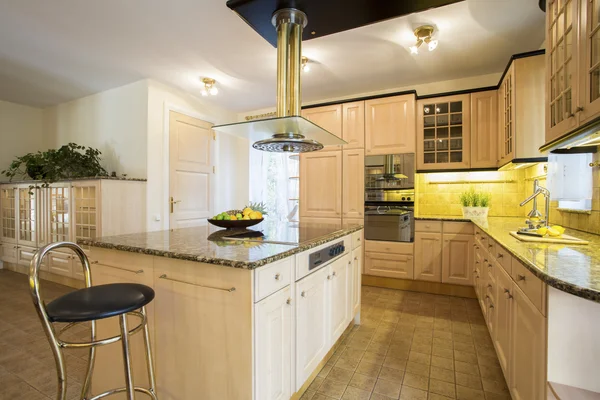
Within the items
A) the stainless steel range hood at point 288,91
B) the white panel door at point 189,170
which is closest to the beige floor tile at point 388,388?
the stainless steel range hood at point 288,91

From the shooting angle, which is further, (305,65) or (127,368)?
Answer: (305,65)

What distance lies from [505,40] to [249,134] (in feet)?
8.63

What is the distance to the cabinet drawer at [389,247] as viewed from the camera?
3.48m

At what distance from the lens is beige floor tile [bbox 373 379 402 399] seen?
1704 mm

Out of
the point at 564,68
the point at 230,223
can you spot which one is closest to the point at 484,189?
the point at 564,68

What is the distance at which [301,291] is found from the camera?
1.53 m

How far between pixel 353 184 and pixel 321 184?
44 centimetres

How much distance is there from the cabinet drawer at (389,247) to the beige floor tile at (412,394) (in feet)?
6.25

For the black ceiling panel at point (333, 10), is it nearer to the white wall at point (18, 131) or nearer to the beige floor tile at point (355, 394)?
the beige floor tile at point (355, 394)

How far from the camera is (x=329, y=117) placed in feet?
13.0

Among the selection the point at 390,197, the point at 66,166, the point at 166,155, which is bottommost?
the point at 390,197

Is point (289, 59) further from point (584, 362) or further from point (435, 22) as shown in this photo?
point (584, 362)

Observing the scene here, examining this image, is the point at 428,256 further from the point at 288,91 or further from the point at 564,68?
the point at 288,91

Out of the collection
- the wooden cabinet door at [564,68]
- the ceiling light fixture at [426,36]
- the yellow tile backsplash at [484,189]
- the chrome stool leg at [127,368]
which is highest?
the ceiling light fixture at [426,36]
